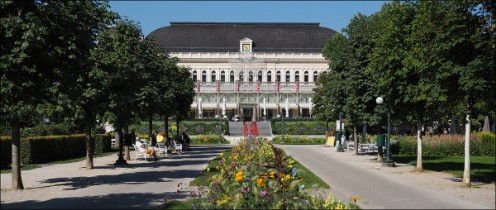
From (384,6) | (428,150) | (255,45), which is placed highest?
(255,45)

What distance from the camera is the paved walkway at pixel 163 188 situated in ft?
41.5

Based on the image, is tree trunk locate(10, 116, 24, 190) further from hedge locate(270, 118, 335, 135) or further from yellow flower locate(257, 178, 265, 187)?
hedge locate(270, 118, 335, 135)

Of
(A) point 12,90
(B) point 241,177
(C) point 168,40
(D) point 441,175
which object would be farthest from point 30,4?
(C) point 168,40

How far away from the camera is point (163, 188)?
1609 centimetres

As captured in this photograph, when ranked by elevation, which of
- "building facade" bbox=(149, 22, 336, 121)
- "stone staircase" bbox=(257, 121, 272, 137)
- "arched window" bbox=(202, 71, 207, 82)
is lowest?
"stone staircase" bbox=(257, 121, 272, 137)

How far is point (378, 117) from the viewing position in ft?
86.5

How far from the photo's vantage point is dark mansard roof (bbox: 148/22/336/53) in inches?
4648

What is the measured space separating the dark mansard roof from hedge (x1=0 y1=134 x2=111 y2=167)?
81.3 metres

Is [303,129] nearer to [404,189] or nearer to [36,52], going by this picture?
[404,189]

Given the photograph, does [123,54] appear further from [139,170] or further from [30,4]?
[30,4]

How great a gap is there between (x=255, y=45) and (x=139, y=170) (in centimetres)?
9704

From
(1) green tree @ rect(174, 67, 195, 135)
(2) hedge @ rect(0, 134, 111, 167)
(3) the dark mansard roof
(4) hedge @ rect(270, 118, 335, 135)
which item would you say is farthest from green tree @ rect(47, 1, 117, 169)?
(3) the dark mansard roof

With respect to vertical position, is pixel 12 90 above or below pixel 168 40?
below

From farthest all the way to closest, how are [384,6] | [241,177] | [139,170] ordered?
[384,6] → [139,170] → [241,177]
